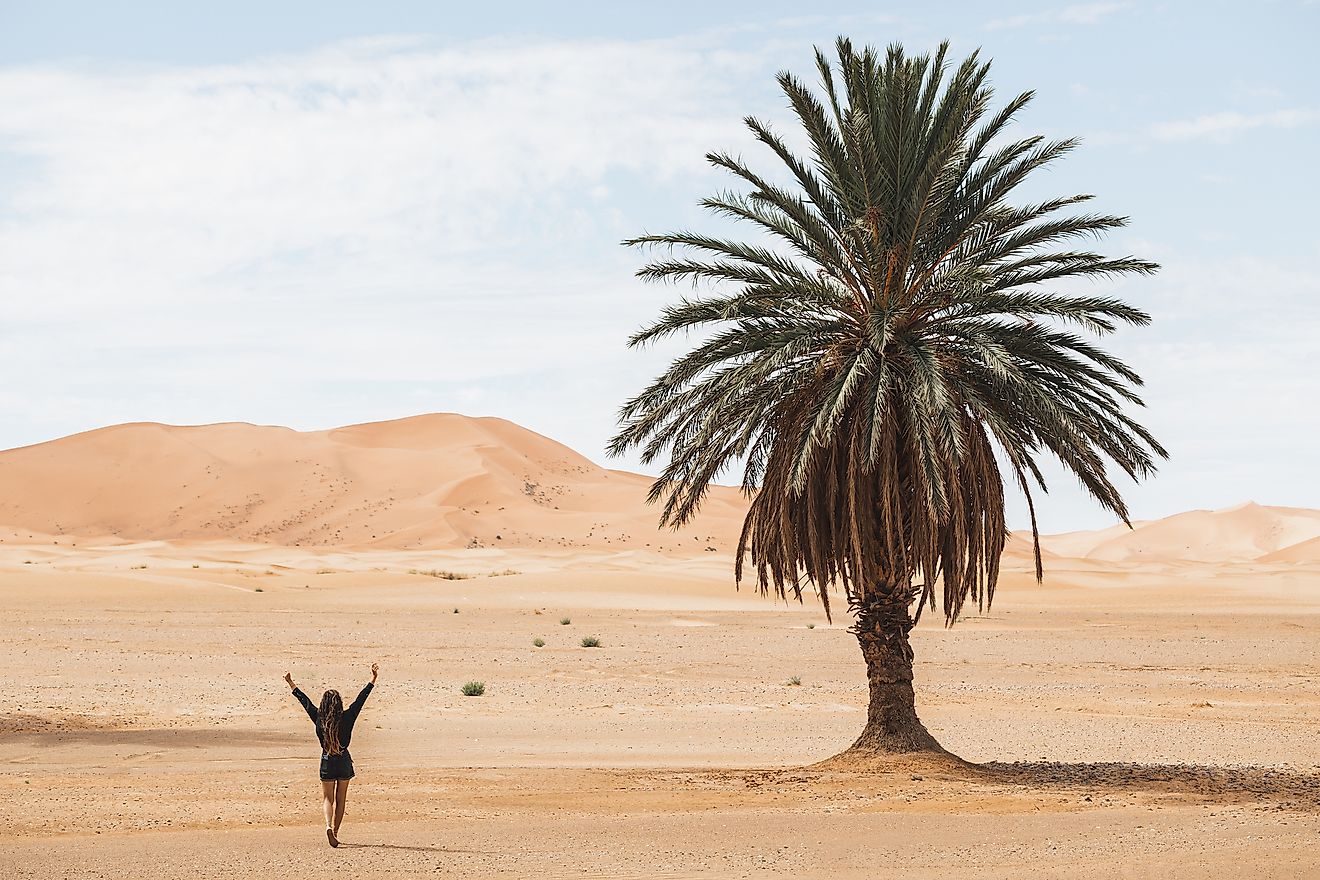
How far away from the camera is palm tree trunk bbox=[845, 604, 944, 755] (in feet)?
53.9

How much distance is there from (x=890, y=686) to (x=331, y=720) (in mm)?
7605

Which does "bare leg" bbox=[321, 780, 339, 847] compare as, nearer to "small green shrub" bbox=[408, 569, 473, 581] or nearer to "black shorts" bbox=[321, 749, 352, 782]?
Result: "black shorts" bbox=[321, 749, 352, 782]

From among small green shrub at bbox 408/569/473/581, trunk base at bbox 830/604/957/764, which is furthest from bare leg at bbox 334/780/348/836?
small green shrub at bbox 408/569/473/581

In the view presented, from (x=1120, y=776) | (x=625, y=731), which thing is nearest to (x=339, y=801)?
(x=1120, y=776)

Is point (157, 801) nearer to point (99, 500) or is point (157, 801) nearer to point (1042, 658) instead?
point (1042, 658)

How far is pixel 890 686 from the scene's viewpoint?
16.6 metres

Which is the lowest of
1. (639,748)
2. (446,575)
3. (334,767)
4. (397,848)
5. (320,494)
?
(639,748)

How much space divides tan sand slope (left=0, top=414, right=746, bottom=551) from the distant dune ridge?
0.18 meters

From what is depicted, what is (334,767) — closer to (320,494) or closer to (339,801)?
(339,801)

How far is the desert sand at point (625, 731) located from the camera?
11.8 m

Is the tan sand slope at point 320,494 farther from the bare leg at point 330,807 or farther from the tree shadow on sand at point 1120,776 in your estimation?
the bare leg at point 330,807

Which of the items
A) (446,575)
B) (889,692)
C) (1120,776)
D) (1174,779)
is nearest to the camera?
(1174,779)

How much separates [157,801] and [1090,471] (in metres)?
10.5

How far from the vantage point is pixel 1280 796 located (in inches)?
577
